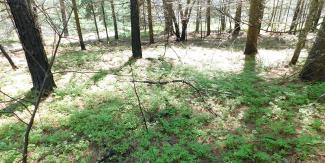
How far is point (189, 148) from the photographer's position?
4719 millimetres

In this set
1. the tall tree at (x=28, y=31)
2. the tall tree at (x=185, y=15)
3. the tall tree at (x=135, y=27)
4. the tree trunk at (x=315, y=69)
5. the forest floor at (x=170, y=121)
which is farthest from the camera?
the tall tree at (x=185, y=15)

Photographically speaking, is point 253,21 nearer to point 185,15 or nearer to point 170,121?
point 170,121

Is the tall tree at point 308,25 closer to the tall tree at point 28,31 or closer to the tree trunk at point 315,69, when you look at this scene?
the tree trunk at point 315,69

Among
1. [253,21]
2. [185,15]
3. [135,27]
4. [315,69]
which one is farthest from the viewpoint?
[185,15]

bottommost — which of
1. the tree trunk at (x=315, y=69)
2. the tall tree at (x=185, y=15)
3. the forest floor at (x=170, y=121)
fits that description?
the forest floor at (x=170, y=121)

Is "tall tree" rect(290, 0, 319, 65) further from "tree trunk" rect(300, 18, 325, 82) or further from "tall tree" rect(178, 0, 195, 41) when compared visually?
"tall tree" rect(178, 0, 195, 41)

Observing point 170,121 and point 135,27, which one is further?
point 135,27

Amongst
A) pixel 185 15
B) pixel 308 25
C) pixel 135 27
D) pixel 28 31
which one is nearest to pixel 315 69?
pixel 308 25

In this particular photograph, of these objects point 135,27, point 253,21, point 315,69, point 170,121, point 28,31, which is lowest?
point 170,121

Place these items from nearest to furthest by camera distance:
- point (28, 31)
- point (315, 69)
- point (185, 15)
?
point (28, 31), point (315, 69), point (185, 15)

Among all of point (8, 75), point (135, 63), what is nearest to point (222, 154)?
point (135, 63)

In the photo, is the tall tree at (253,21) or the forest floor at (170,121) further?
the tall tree at (253,21)

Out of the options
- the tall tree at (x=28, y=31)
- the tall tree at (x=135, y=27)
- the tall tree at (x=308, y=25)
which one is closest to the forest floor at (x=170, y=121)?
the tall tree at (x=28, y=31)

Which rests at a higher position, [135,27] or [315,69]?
[135,27]
